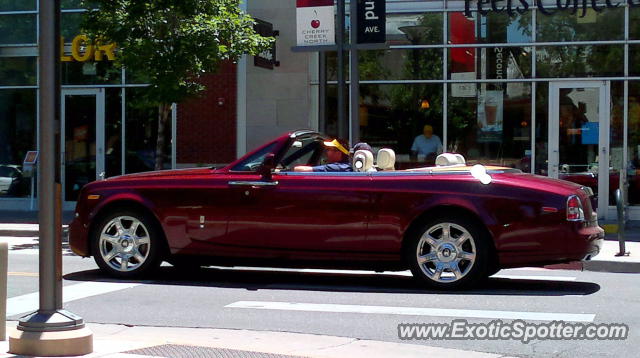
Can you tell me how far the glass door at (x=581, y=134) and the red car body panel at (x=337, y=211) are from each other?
788 centimetres

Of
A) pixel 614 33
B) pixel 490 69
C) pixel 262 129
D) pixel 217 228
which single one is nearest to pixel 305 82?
pixel 262 129

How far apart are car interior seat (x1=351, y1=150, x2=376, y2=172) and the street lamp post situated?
4166 millimetres

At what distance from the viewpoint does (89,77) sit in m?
19.6

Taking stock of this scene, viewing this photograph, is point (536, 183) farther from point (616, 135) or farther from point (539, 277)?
point (616, 135)

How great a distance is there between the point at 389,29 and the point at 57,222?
41.3ft

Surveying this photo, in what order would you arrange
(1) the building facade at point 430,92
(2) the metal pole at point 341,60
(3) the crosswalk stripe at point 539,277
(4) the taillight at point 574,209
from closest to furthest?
(4) the taillight at point 574,209 < (3) the crosswalk stripe at point 539,277 < (2) the metal pole at point 341,60 < (1) the building facade at point 430,92

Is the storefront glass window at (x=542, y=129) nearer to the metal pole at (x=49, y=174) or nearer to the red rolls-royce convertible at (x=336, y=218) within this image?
the red rolls-royce convertible at (x=336, y=218)

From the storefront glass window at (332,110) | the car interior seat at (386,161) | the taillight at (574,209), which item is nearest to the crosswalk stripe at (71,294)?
the car interior seat at (386,161)

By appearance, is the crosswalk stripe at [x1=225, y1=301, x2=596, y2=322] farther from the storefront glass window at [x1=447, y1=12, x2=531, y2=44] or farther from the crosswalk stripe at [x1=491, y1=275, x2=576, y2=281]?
the storefront glass window at [x1=447, y1=12, x2=531, y2=44]

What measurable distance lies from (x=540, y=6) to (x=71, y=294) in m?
10.9

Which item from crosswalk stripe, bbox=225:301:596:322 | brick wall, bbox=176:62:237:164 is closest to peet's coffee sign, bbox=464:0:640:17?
brick wall, bbox=176:62:237:164

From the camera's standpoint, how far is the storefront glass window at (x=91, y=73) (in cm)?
1953

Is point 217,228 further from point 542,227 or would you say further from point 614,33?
point 614,33

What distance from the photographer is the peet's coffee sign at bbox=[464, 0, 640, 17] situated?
16984 millimetres
